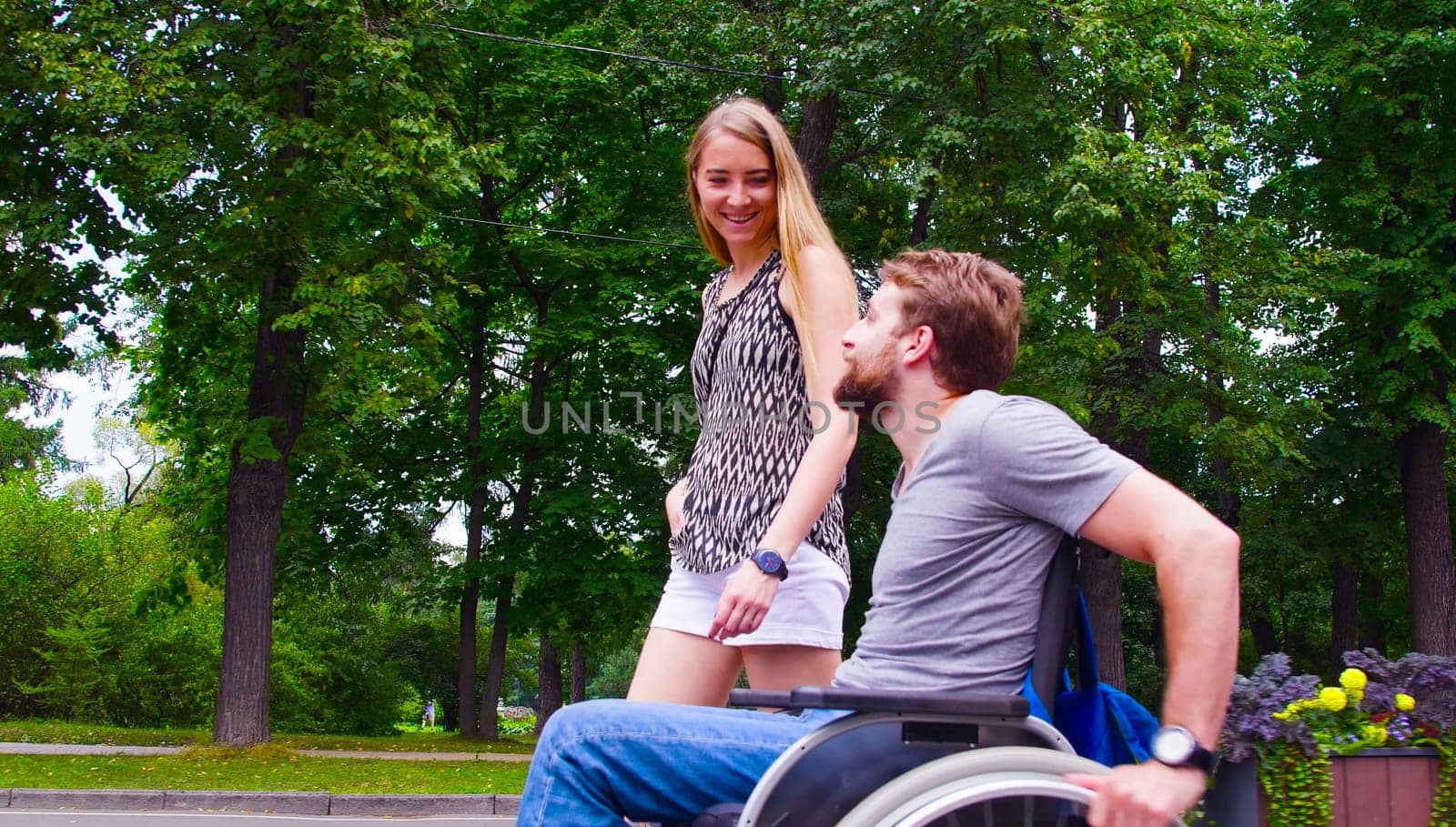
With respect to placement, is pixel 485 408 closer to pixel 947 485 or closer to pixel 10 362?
pixel 10 362

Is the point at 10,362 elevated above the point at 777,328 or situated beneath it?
elevated above

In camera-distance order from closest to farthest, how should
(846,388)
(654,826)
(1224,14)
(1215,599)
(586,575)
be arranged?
(1215,599), (654,826), (846,388), (1224,14), (586,575)

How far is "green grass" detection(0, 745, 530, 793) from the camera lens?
444 inches

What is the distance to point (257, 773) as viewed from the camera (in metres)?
12.1

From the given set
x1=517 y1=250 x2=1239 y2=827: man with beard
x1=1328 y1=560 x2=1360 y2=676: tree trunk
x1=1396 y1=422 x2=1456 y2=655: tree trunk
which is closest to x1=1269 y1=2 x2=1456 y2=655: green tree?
x1=1396 y1=422 x2=1456 y2=655: tree trunk

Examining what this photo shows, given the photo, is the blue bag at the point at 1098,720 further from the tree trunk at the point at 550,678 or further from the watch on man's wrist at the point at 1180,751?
the tree trunk at the point at 550,678

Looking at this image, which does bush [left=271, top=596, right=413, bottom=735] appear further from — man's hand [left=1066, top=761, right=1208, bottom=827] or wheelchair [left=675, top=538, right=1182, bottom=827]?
man's hand [left=1066, top=761, right=1208, bottom=827]

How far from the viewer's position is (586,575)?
19219 mm

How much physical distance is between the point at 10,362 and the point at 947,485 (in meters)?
24.5

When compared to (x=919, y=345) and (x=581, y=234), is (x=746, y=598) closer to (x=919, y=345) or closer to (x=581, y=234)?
(x=919, y=345)

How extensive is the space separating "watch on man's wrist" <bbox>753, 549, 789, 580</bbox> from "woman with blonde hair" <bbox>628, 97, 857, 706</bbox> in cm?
1

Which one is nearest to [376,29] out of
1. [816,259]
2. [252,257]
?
[252,257]

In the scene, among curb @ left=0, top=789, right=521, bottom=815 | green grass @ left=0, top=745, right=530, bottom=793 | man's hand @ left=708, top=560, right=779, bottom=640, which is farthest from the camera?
green grass @ left=0, top=745, right=530, bottom=793

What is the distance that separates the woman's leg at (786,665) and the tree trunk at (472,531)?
17.8 m
